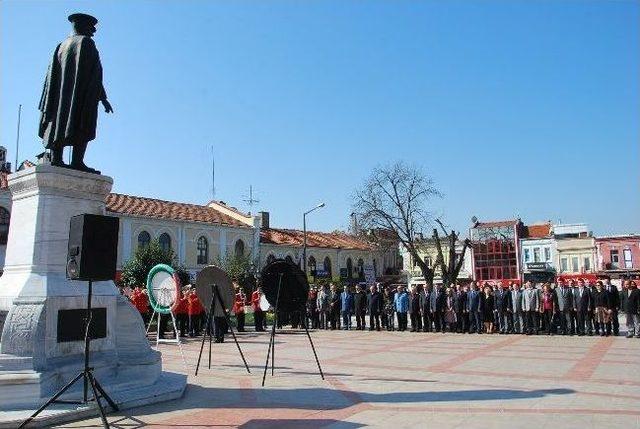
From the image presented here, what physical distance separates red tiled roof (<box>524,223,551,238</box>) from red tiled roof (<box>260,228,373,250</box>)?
20428mm

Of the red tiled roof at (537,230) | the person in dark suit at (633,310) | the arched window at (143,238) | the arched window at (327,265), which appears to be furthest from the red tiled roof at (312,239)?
the person in dark suit at (633,310)

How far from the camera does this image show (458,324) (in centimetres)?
2020

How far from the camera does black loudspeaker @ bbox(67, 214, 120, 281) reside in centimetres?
601

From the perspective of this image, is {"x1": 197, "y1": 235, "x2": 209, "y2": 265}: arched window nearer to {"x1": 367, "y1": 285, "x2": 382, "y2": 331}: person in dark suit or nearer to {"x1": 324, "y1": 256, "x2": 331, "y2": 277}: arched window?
{"x1": 324, "y1": 256, "x2": 331, "y2": 277}: arched window

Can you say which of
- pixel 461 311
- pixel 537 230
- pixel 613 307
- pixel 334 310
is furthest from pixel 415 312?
pixel 537 230

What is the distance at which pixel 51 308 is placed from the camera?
6.94m

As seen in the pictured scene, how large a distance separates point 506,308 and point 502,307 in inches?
6.3

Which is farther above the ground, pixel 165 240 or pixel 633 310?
pixel 165 240

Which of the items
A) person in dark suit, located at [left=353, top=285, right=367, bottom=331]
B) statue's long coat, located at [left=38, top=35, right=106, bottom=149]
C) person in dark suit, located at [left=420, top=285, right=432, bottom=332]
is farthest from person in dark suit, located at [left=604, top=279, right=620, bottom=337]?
statue's long coat, located at [left=38, top=35, right=106, bottom=149]

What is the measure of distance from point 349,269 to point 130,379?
195 ft

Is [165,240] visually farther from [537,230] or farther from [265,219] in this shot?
[537,230]

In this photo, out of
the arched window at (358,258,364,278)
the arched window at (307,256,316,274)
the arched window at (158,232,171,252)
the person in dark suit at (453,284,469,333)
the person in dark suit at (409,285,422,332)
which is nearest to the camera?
the person in dark suit at (453,284,469,333)

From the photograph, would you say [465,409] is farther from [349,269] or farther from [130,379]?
[349,269]

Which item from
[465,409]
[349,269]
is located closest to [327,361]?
[465,409]
